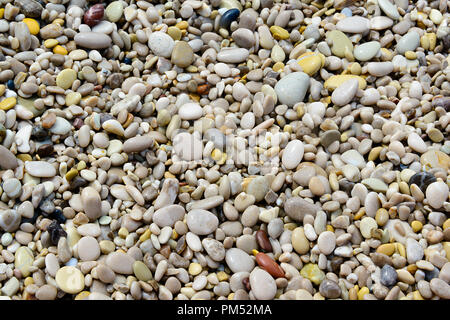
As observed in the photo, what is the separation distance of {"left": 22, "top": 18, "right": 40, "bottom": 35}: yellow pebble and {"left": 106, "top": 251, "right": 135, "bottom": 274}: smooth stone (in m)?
0.70

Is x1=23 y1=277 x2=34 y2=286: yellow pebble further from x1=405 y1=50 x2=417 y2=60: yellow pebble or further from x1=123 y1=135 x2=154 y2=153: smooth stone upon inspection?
x1=405 y1=50 x2=417 y2=60: yellow pebble

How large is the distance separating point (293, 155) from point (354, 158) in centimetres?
16

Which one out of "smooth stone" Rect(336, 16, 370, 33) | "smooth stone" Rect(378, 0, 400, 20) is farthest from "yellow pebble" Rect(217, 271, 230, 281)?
"smooth stone" Rect(378, 0, 400, 20)

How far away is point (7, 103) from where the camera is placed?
4.15 feet

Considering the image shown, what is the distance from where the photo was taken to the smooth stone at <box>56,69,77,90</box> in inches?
52.6

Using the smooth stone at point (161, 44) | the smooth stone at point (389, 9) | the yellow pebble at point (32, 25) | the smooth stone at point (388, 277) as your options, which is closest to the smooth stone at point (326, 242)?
the smooth stone at point (388, 277)

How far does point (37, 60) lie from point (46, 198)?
0.41m

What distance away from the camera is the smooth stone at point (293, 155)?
4.10 feet

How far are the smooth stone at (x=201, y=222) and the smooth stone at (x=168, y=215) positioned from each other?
1.0 inches

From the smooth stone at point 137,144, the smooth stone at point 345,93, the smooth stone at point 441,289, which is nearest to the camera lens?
the smooth stone at point 441,289

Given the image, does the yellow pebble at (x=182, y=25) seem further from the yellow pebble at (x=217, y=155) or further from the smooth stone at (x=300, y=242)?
the smooth stone at (x=300, y=242)

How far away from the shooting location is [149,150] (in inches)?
50.2
